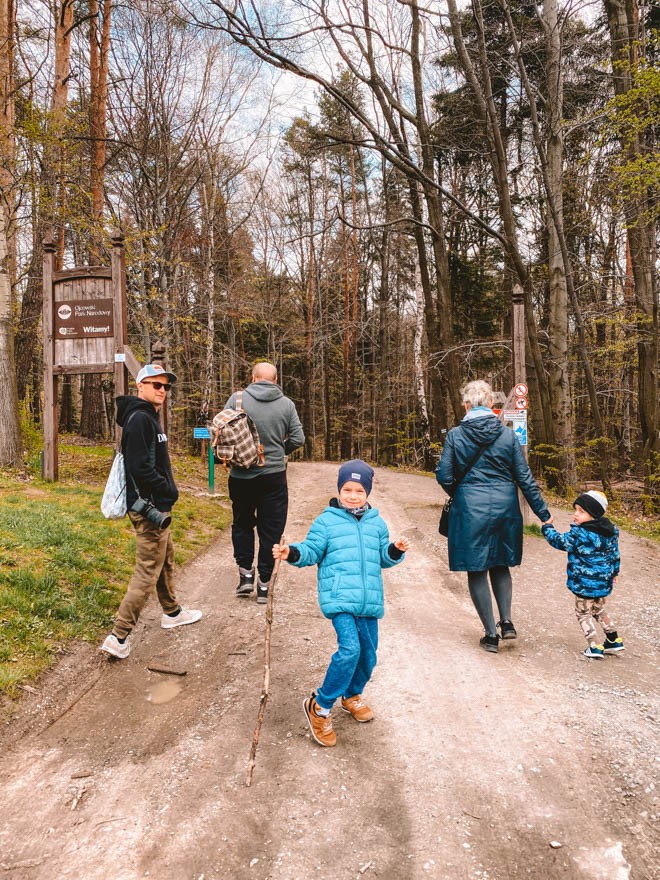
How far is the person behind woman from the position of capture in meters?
4.40

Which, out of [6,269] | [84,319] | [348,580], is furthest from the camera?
[6,269]

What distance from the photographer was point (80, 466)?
10602mm

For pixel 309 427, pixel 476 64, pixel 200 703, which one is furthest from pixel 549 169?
pixel 309 427

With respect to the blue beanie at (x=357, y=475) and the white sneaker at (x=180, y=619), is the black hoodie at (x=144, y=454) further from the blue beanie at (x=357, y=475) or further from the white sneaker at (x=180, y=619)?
the blue beanie at (x=357, y=475)

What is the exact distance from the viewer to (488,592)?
4500mm

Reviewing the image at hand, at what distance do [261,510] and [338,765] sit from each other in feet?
9.10

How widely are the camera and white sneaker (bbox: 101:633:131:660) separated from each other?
35.5 inches

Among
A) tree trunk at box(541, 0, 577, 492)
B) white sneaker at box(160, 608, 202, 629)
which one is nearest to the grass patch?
white sneaker at box(160, 608, 202, 629)

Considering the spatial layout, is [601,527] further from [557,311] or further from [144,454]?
[557,311]

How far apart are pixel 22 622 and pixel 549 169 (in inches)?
514

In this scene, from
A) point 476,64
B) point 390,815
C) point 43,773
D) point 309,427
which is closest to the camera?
point 390,815

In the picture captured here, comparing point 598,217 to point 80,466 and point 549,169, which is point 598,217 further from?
point 80,466

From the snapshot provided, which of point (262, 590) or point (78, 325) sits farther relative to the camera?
point (78, 325)

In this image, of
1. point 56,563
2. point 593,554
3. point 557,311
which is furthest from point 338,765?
point 557,311
